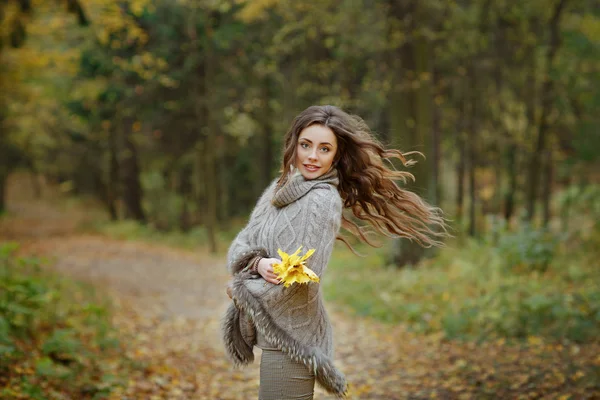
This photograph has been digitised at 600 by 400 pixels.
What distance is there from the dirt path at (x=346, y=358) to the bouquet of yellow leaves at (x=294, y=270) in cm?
316

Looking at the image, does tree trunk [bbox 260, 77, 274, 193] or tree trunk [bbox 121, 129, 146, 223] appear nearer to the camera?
tree trunk [bbox 260, 77, 274, 193]

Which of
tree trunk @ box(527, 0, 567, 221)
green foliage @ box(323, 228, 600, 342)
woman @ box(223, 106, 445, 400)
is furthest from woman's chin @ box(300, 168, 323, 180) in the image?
tree trunk @ box(527, 0, 567, 221)

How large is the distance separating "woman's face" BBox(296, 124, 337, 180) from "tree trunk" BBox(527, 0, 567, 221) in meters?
12.5

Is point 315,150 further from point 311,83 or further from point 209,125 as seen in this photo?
point 209,125

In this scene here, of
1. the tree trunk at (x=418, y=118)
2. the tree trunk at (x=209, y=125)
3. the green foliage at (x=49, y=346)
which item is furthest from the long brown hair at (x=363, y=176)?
the tree trunk at (x=209, y=125)

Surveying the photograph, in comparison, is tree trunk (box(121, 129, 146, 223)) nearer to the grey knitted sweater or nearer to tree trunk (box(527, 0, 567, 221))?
tree trunk (box(527, 0, 567, 221))

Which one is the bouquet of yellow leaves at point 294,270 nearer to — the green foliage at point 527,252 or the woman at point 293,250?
the woman at point 293,250

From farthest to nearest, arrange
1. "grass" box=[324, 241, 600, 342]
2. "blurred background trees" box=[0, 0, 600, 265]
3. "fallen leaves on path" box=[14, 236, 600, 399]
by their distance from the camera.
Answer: "blurred background trees" box=[0, 0, 600, 265] < "grass" box=[324, 241, 600, 342] < "fallen leaves on path" box=[14, 236, 600, 399]

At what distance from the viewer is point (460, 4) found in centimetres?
1368

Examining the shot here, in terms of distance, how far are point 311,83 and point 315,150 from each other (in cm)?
1455

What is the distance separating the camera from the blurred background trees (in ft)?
38.2

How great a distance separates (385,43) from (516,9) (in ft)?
18.6

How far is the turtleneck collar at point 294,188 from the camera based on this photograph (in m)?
3.03

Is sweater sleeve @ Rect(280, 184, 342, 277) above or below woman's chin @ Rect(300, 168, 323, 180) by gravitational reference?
below
